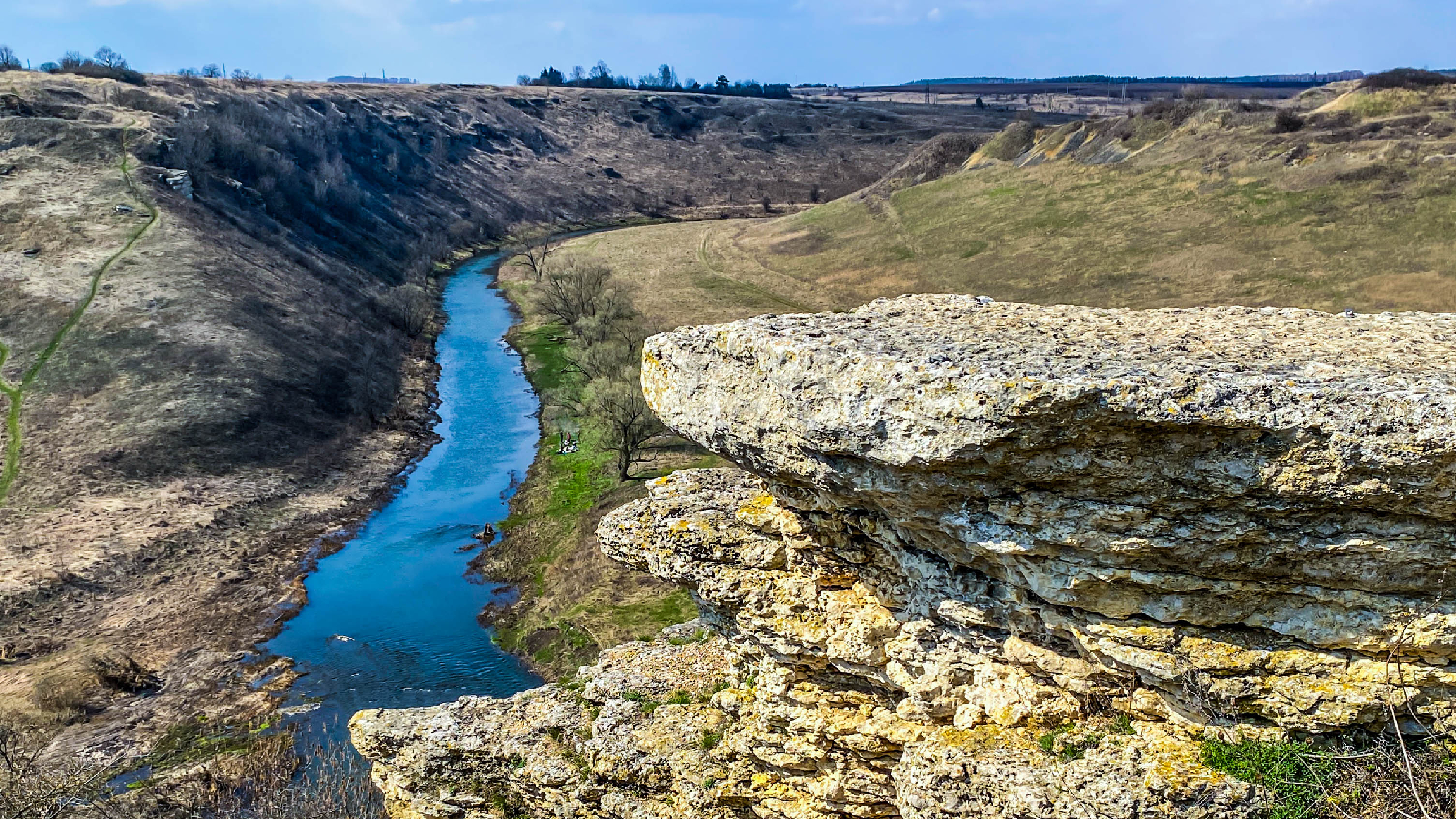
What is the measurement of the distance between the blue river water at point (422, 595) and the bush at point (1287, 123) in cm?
5497

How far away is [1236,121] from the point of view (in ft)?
242

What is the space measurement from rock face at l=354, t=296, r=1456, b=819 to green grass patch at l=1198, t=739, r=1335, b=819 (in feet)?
0.56

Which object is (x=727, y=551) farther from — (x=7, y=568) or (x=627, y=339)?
(x=627, y=339)

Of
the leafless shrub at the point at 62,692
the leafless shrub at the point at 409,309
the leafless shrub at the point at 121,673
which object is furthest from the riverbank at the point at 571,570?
the leafless shrub at the point at 409,309

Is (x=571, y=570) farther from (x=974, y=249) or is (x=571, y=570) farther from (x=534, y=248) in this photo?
(x=534, y=248)

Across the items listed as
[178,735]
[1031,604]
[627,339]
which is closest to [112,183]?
[627,339]

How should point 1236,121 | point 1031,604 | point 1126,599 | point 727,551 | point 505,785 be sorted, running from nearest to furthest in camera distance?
point 1126,599
point 1031,604
point 727,551
point 505,785
point 1236,121

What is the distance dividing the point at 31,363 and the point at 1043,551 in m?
59.8

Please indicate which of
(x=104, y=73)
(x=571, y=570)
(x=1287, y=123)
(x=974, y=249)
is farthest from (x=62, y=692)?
(x=104, y=73)

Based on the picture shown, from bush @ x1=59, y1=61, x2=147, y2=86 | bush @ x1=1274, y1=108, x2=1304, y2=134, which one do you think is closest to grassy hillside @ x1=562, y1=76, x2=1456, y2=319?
bush @ x1=1274, y1=108, x2=1304, y2=134

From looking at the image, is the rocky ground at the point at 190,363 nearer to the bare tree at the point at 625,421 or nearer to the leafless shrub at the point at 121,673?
the leafless shrub at the point at 121,673

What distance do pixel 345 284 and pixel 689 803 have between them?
7104cm

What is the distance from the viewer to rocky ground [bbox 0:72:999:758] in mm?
35188

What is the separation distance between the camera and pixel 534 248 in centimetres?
10981
